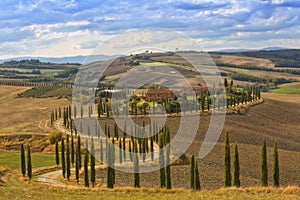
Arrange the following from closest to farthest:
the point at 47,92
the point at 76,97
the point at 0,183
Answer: the point at 0,183, the point at 76,97, the point at 47,92

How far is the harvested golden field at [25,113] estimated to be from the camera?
109812 millimetres

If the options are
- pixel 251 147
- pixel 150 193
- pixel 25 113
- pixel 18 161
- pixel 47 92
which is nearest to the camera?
pixel 150 193

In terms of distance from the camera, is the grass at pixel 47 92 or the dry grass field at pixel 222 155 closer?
the dry grass field at pixel 222 155

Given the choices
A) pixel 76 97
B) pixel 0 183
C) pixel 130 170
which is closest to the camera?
pixel 0 183

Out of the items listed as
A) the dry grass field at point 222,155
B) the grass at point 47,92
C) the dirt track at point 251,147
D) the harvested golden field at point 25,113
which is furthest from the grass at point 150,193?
the grass at point 47,92

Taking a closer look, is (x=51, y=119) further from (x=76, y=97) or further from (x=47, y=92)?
(x=47, y=92)

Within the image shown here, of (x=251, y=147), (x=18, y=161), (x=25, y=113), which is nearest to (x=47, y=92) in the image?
(x=25, y=113)

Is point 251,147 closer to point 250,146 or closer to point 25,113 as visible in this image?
point 250,146

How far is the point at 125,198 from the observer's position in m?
36.0

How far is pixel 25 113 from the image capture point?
452 feet

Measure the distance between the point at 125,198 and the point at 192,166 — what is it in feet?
29.7

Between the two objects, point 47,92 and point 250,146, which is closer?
point 250,146

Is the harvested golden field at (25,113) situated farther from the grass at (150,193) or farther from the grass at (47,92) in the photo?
the grass at (150,193)

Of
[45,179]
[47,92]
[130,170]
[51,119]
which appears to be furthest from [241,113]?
[47,92]
